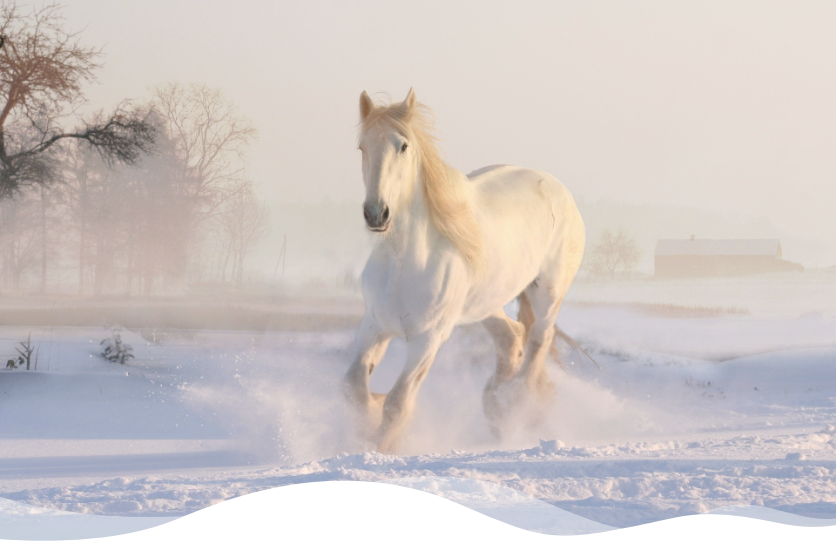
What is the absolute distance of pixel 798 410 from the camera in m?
5.34

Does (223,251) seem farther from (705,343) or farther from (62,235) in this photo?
(705,343)

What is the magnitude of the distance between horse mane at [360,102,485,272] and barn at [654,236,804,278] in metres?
3.10

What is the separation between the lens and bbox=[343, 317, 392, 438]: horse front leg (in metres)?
3.68

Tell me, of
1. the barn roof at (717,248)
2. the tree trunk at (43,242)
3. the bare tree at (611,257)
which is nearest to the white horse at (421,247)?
the bare tree at (611,257)

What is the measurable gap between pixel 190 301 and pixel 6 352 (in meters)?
1.40

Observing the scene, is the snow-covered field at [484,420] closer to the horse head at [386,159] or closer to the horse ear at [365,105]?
the horse head at [386,159]

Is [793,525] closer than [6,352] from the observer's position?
Yes

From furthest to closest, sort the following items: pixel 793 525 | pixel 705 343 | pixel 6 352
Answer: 1. pixel 705 343
2. pixel 6 352
3. pixel 793 525

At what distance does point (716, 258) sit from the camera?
638 centimetres

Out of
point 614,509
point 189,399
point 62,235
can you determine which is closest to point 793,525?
point 614,509

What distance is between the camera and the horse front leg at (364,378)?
3.68 metres

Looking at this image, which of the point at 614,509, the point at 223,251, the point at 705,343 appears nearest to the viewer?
the point at 614,509

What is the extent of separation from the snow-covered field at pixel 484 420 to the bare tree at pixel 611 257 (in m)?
0.16

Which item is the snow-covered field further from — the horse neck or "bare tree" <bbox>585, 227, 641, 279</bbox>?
the horse neck
